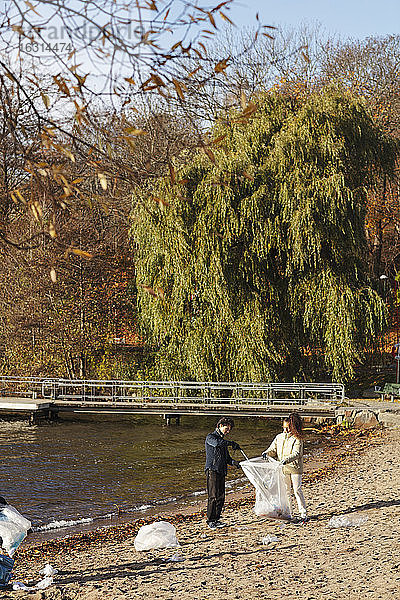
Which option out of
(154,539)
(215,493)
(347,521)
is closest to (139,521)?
(215,493)

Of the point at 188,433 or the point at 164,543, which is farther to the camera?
the point at 188,433

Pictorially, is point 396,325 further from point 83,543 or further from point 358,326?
point 83,543

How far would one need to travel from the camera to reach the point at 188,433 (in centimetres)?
2320

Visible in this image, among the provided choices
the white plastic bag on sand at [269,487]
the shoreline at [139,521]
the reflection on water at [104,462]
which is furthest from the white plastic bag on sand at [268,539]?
the reflection on water at [104,462]

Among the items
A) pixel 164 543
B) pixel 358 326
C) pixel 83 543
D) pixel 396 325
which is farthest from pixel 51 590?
pixel 396 325

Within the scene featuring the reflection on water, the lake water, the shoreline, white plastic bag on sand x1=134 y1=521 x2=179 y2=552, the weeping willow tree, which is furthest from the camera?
the weeping willow tree

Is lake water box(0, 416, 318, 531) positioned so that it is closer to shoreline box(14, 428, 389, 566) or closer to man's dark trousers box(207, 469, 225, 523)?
shoreline box(14, 428, 389, 566)

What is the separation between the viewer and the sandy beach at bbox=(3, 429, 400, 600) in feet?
26.0

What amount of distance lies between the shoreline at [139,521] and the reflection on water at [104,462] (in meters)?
1.00

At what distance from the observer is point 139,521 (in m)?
12.6

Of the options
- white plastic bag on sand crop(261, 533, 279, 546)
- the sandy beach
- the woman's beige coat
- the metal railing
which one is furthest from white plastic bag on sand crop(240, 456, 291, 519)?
the metal railing

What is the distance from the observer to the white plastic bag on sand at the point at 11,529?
26.0 ft

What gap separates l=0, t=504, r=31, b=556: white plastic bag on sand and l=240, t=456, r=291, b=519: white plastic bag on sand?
362 centimetres

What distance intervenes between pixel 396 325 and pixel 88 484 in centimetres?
2430
